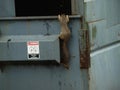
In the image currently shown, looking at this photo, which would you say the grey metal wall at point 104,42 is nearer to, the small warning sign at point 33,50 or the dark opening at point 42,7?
the dark opening at point 42,7

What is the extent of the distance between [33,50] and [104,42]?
75 centimetres

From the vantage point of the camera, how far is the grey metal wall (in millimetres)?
3873

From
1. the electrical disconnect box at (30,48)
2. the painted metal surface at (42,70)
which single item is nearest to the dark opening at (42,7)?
the painted metal surface at (42,70)

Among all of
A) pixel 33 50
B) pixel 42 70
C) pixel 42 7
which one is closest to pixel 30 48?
pixel 33 50

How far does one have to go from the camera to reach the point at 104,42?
4.11 m

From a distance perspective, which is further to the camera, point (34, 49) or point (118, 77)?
point (118, 77)

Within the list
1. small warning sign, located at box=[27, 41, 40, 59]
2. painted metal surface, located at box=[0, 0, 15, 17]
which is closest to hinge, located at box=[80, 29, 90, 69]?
small warning sign, located at box=[27, 41, 40, 59]

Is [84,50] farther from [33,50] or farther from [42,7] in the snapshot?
[42,7]

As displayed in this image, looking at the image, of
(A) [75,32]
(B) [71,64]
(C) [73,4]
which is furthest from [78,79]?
(C) [73,4]

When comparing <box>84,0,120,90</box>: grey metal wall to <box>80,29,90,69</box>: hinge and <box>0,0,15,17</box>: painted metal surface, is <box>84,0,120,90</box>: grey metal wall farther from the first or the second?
<box>0,0,15,17</box>: painted metal surface

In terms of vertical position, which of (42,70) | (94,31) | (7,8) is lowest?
(42,70)

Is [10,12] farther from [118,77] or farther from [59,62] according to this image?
[118,77]

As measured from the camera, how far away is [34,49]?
12.4 feet

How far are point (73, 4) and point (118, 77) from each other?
1.13m
